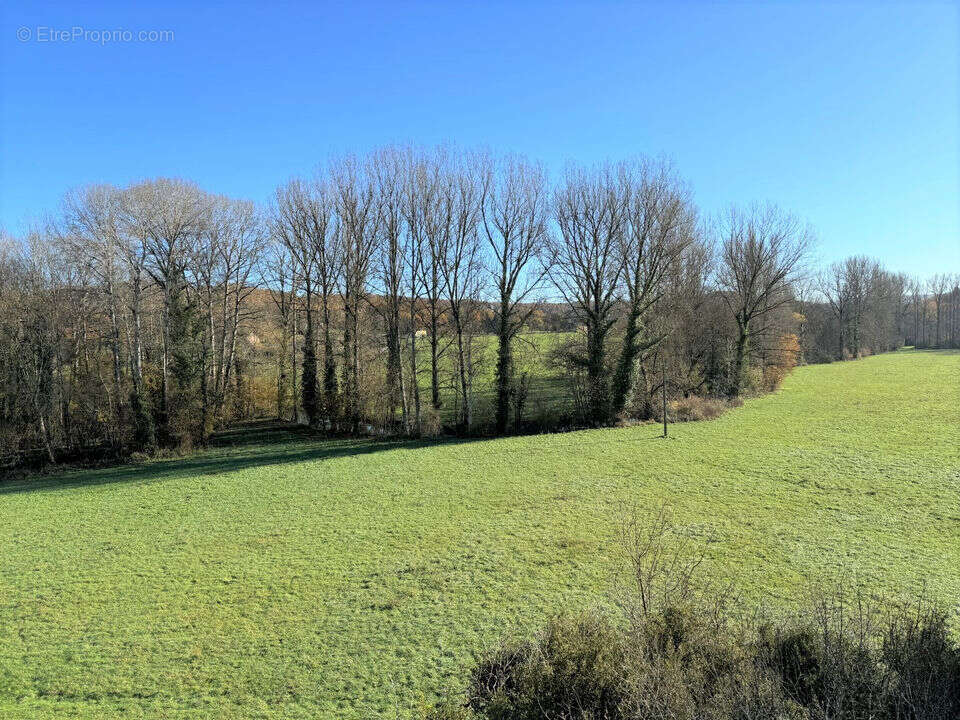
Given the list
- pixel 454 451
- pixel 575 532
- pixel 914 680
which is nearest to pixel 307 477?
pixel 454 451

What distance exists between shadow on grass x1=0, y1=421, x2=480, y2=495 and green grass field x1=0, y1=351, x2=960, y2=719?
9.3 inches

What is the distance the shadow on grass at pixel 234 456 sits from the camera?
59.1ft

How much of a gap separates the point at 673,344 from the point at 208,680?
26.0 metres

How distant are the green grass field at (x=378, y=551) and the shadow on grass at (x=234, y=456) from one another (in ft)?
0.77

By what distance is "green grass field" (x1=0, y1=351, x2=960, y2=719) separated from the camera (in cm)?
637

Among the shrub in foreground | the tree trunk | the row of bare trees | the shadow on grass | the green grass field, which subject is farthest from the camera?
the tree trunk

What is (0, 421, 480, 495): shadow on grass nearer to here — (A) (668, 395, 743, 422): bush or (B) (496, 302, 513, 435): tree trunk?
(B) (496, 302, 513, 435): tree trunk

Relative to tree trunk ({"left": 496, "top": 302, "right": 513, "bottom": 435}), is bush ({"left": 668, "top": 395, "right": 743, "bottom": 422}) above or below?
below

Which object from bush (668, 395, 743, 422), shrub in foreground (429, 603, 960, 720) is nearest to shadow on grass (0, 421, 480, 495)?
bush (668, 395, 743, 422)

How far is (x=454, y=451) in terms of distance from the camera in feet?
66.6

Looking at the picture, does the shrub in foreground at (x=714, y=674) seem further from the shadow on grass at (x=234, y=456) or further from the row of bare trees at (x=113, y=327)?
the row of bare trees at (x=113, y=327)

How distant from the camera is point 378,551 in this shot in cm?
1035

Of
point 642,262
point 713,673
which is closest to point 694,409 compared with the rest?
point 642,262

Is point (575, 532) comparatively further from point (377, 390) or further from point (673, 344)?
point (673, 344)
